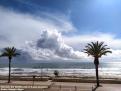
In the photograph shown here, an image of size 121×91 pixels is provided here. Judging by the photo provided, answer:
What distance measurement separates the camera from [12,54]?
63.7m

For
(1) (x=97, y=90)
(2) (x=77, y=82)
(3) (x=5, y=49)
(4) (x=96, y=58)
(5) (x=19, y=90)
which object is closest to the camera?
(5) (x=19, y=90)

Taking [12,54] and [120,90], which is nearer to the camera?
[120,90]

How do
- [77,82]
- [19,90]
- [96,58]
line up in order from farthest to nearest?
[77,82]
[96,58]
[19,90]

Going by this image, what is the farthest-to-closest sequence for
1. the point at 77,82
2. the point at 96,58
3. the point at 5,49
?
the point at 5,49 < the point at 77,82 < the point at 96,58

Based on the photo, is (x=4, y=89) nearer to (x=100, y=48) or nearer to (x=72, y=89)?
(x=72, y=89)

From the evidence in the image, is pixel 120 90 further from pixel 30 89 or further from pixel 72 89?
pixel 30 89

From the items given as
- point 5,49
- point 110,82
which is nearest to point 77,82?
point 110,82

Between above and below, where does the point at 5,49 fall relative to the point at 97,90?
above

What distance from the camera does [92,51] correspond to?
54.6 metres

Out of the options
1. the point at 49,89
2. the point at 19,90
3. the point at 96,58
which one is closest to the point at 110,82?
Result: the point at 96,58

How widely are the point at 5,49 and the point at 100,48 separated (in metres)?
21.8

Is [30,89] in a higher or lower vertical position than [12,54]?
lower

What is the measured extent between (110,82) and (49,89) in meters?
17.0

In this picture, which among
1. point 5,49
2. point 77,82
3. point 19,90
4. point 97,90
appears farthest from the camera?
point 5,49
